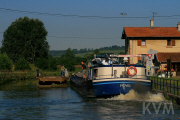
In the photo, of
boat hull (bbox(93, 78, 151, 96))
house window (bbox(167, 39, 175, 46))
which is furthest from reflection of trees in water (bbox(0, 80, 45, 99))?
house window (bbox(167, 39, 175, 46))

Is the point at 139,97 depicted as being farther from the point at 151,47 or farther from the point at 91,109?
the point at 151,47

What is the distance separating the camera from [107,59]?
27078 mm

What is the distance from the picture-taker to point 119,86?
23.8 m

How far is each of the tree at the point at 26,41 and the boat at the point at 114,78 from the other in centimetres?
5868

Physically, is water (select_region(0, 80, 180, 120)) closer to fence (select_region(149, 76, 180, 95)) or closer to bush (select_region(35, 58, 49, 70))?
fence (select_region(149, 76, 180, 95))

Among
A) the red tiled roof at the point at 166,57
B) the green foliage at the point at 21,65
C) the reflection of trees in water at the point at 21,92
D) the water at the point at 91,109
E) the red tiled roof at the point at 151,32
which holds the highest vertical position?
the red tiled roof at the point at 151,32

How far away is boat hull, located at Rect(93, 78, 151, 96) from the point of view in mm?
23734

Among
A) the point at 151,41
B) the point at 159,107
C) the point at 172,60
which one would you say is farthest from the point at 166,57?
the point at 159,107

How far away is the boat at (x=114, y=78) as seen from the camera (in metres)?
23.8

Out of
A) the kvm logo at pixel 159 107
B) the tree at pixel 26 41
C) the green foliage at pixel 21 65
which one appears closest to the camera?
the kvm logo at pixel 159 107

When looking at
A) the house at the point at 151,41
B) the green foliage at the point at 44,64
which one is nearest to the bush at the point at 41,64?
the green foliage at the point at 44,64

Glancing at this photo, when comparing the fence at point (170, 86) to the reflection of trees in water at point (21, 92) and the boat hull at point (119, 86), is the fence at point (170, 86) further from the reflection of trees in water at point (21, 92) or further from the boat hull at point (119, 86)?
the reflection of trees in water at point (21, 92)

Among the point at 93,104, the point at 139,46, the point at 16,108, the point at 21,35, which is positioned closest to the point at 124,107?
the point at 93,104

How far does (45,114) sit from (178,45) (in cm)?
4834
